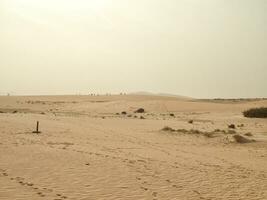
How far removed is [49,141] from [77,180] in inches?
298

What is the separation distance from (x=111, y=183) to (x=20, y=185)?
225 cm

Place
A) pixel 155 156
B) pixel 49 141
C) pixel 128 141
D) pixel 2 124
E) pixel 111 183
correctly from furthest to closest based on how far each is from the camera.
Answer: pixel 2 124
pixel 128 141
pixel 49 141
pixel 155 156
pixel 111 183

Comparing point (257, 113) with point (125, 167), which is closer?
point (125, 167)

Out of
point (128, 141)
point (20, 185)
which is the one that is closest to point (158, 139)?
point (128, 141)

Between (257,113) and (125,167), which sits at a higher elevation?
Result: (257,113)

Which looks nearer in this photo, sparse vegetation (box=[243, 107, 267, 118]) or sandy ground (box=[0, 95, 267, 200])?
sandy ground (box=[0, 95, 267, 200])

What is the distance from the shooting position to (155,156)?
16.3 meters

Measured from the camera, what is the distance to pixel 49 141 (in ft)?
61.6

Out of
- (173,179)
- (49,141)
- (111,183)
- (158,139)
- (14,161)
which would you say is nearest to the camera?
(111,183)

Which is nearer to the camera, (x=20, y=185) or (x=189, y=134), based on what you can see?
(x=20, y=185)

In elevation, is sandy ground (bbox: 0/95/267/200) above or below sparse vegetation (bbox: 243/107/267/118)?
below

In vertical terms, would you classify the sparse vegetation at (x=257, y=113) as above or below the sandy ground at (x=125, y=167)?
above

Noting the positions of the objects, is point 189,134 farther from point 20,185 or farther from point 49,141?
point 20,185

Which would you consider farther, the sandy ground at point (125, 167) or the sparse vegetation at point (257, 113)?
the sparse vegetation at point (257, 113)
